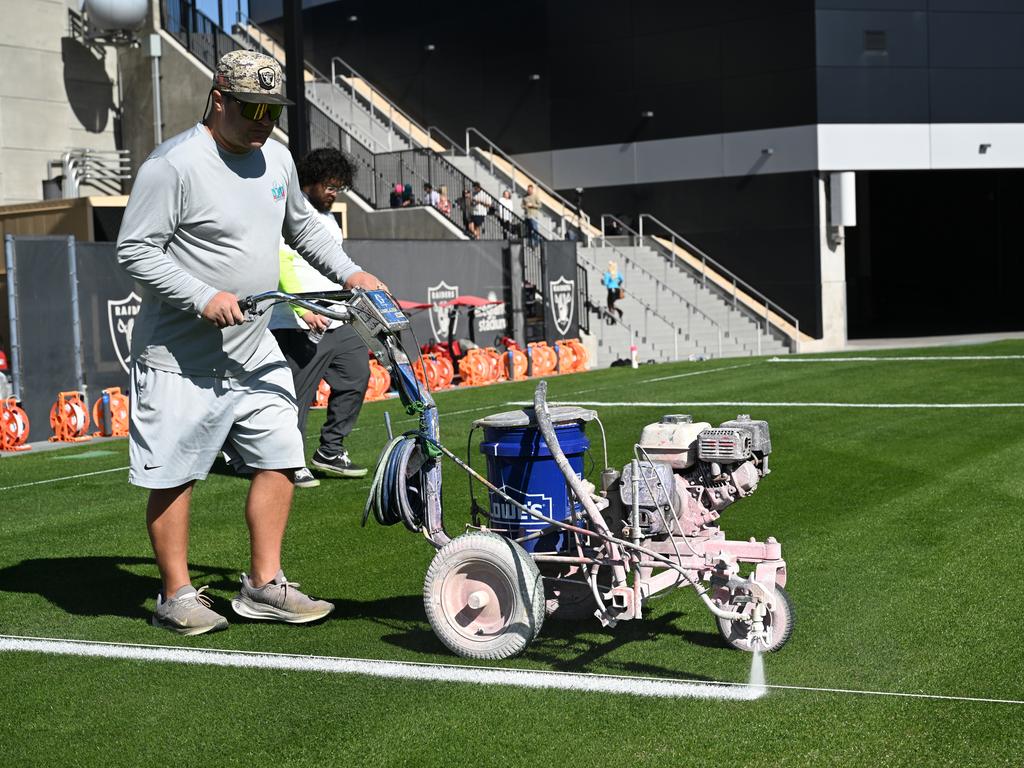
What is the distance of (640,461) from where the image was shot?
215 inches

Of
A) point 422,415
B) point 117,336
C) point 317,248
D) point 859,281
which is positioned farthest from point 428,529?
point 859,281

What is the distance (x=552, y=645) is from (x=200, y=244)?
2149mm

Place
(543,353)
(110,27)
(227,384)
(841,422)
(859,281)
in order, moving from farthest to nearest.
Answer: (859,281)
(110,27)
(543,353)
(841,422)
(227,384)

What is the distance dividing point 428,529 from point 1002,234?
132 feet

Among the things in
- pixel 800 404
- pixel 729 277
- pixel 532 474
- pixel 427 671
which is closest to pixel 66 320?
pixel 800 404

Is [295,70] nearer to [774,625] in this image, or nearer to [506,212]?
[506,212]

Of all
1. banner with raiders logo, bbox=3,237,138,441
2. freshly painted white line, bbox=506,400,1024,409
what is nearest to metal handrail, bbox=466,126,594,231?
banner with raiders logo, bbox=3,237,138,441

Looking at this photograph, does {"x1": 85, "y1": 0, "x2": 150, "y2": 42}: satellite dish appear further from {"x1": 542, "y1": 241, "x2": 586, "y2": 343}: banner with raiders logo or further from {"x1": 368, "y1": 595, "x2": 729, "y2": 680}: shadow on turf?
{"x1": 368, "y1": 595, "x2": 729, "y2": 680}: shadow on turf

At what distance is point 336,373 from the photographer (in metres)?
9.91

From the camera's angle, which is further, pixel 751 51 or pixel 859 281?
pixel 859 281

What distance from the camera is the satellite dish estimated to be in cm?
3180

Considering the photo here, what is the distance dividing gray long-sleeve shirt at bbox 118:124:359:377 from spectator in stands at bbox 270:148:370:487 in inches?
91.1

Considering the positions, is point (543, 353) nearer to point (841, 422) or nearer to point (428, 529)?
point (841, 422)

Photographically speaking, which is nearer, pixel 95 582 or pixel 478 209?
pixel 95 582
